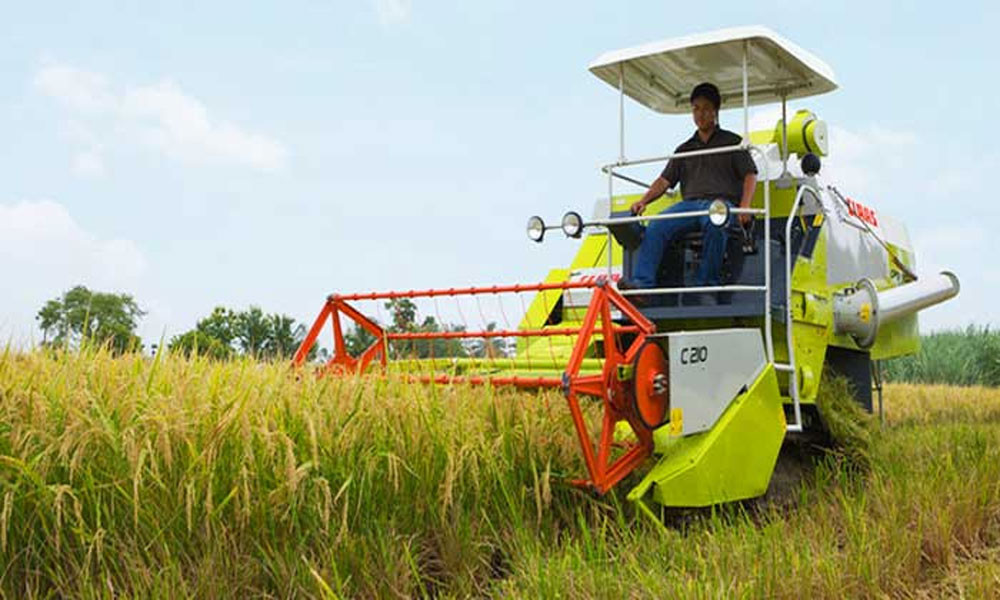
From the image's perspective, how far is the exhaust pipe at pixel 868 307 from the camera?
22.9 ft

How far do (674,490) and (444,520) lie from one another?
1.27 metres

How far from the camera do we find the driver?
20.1 ft

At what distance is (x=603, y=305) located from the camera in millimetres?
5020

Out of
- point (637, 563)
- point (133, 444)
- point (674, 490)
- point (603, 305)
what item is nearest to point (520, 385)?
point (603, 305)

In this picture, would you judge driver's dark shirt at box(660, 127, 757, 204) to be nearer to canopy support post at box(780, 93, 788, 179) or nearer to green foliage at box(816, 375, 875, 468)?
canopy support post at box(780, 93, 788, 179)

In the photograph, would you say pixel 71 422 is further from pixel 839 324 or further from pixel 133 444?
pixel 839 324

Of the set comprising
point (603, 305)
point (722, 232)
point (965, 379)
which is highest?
point (722, 232)

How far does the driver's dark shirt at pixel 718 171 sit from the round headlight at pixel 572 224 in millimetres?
931

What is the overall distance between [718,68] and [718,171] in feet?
3.50

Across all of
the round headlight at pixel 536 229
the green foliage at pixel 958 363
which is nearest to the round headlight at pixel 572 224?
the round headlight at pixel 536 229

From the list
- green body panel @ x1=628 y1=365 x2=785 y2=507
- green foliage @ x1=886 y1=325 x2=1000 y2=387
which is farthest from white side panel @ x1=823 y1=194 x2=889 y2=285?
green foliage @ x1=886 y1=325 x2=1000 y2=387

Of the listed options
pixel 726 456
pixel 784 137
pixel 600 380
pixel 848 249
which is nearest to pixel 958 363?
pixel 848 249

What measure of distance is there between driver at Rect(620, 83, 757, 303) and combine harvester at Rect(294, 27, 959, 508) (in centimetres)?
13

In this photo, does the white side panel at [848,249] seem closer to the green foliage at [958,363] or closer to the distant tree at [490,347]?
the distant tree at [490,347]
